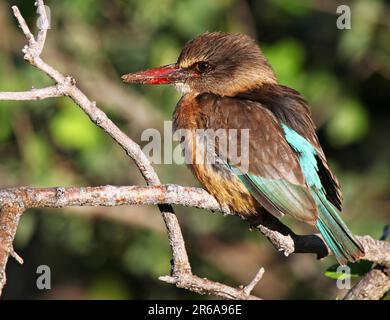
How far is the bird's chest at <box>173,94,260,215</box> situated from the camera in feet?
11.3

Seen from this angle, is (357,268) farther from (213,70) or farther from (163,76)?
(163,76)

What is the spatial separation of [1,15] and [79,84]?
59 cm

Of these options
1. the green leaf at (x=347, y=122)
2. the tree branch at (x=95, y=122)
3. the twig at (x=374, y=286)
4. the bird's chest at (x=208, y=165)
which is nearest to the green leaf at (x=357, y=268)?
the twig at (x=374, y=286)

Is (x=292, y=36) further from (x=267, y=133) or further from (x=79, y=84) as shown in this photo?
(x=267, y=133)

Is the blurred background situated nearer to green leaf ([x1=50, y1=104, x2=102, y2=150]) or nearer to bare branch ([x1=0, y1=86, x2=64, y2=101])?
green leaf ([x1=50, y1=104, x2=102, y2=150])

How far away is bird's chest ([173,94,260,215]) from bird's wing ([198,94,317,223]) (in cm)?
3

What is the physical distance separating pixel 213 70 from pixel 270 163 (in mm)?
722

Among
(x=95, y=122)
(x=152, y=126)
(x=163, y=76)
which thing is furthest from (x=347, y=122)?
(x=95, y=122)

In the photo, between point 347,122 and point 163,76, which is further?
point 347,122

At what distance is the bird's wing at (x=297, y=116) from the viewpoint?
3.57m

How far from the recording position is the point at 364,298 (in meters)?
3.34

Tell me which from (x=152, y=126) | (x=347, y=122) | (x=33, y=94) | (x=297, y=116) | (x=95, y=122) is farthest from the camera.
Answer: (x=152, y=126)

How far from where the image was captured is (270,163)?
11.3 ft

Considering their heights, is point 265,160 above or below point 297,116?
below
